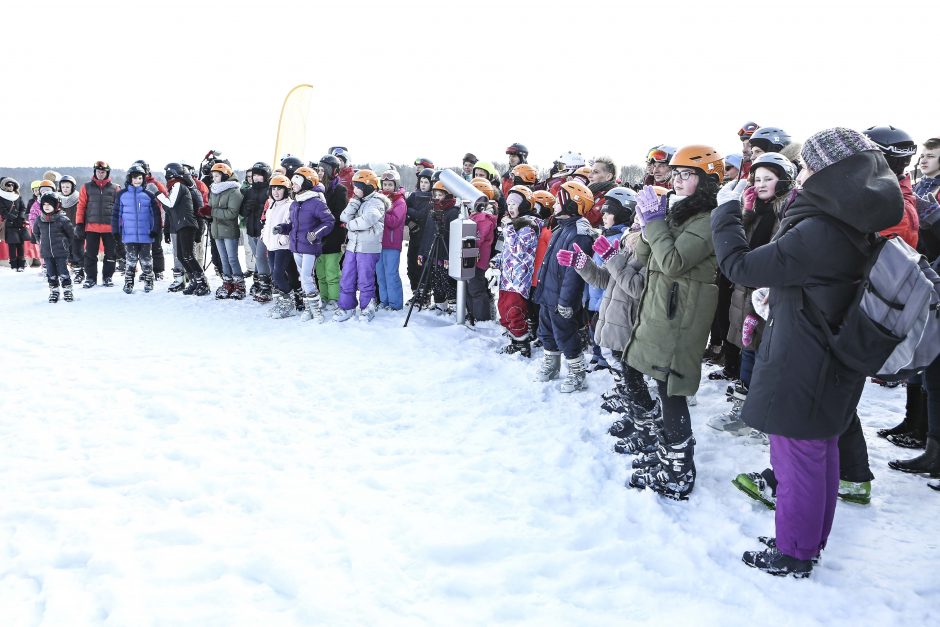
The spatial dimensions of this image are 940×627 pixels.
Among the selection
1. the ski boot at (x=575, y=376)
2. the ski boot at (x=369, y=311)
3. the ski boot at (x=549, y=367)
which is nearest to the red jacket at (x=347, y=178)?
the ski boot at (x=369, y=311)

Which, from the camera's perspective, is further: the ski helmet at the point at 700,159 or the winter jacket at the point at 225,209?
Result: the winter jacket at the point at 225,209

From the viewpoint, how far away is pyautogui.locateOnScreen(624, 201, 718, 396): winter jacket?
3.44 metres

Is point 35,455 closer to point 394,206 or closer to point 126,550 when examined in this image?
point 126,550

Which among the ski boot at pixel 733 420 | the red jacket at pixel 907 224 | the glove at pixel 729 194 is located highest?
the glove at pixel 729 194

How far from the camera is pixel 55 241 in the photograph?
9.65 meters

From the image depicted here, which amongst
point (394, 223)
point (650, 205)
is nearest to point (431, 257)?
point (394, 223)

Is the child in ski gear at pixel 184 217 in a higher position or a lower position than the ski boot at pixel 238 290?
higher

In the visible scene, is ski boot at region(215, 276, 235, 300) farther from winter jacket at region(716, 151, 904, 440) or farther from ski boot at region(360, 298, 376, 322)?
winter jacket at region(716, 151, 904, 440)

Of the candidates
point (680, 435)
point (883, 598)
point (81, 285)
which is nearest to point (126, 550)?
point (680, 435)

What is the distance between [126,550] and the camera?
9.94 ft

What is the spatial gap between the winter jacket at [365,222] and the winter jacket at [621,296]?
4.52 meters

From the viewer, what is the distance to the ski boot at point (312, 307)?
8391mm

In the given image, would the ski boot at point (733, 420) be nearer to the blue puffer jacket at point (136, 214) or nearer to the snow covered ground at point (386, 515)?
the snow covered ground at point (386, 515)

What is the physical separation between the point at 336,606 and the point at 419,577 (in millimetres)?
439
